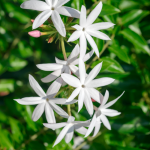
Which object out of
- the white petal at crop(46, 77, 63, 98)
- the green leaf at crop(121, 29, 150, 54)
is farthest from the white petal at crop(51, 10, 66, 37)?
the green leaf at crop(121, 29, 150, 54)

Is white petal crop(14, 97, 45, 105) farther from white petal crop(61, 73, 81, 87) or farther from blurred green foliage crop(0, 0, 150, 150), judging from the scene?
blurred green foliage crop(0, 0, 150, 150)

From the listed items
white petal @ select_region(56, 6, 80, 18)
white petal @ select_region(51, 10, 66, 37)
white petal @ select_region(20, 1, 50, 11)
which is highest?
white petal @ select_region(20, 1, 50, 11)

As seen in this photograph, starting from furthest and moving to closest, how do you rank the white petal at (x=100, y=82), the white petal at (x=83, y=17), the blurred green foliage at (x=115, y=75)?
the blurred green foliage at (x=115, y=75)
the white petal at (x=100, y=82)
the white petal at (x=83, y=17)

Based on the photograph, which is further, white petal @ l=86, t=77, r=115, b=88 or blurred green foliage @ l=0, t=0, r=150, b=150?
blurred green foliage @ l=0, t=0, r=150, b=150

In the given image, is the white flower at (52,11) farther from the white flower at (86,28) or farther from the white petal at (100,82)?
the white petal at (100,82)

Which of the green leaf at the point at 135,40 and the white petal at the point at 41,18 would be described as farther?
the green leaf at the point at 135,40

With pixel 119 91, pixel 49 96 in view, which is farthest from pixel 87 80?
pixel 119 91

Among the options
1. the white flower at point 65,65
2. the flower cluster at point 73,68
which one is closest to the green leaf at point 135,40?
the flower cluster at point 73,68

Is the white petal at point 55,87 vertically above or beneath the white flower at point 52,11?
beneath
